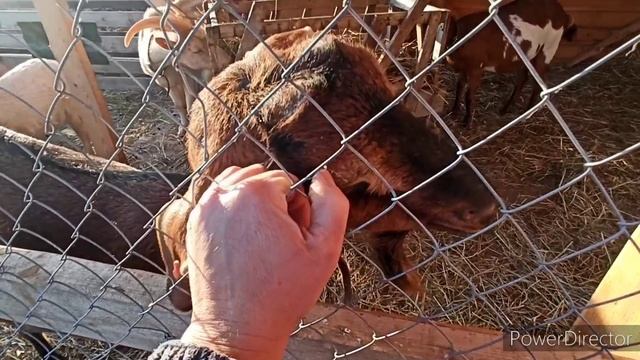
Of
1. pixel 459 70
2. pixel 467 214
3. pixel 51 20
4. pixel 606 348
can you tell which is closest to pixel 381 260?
pixel 467 214

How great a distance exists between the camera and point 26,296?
1829mm

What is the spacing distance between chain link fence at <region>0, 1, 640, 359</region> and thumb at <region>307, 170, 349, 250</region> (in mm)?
92

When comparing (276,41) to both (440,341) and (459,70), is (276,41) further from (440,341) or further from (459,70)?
(459,70)

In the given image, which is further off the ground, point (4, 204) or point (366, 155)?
point (366, 155)

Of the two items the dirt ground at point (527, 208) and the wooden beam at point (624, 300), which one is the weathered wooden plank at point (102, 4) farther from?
the wooden beam at point (624, 300)

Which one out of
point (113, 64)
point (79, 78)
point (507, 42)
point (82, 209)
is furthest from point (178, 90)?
point (507, 42)

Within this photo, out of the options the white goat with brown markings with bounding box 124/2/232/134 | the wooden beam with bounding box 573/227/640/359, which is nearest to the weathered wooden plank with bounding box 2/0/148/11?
the white goat with brown markings with bounding box 124/2/232/134

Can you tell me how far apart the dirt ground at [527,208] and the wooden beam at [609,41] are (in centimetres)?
18

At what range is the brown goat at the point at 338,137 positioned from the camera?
1504mm

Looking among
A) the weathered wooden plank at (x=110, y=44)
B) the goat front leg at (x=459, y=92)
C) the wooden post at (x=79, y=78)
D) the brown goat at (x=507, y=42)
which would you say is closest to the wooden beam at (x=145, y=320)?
the wooden post at (x=79, y=78)

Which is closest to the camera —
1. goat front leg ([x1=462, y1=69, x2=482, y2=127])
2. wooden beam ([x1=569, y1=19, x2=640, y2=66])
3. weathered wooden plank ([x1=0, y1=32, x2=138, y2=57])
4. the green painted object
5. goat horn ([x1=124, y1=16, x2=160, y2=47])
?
goat horn ([x1=124, y1=16, x2=160, y2=47])

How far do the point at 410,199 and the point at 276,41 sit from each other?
70 cm

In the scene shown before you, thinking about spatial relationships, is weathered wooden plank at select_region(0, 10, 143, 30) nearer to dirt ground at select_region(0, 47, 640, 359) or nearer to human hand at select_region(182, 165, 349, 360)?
dirt ground at select_region(0, 47, 640, 359)

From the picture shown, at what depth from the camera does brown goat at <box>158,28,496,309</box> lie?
150 centimetres
